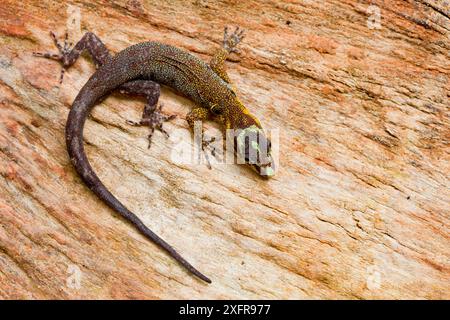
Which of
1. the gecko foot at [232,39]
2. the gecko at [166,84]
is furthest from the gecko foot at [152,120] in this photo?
the gecko foot at [232,39]

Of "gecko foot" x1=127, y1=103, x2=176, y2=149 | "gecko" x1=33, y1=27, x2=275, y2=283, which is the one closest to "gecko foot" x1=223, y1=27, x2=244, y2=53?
"gecko" x1=33, y1=27, x2=275, y2=283

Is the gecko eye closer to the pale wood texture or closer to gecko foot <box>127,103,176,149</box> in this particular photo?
the pale wood texture

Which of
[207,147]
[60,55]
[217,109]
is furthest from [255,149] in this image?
[60,55]

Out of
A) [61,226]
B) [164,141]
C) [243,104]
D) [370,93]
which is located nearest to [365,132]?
[370,93]

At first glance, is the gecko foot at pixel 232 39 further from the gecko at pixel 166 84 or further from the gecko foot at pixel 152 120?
the gecko foot at pixel 152 120

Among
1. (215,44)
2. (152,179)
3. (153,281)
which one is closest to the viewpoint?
(153,281)

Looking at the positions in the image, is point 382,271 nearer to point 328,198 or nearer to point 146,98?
point 328,198
